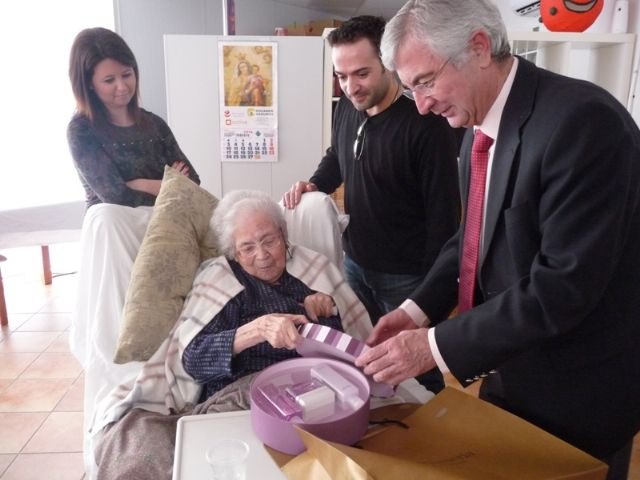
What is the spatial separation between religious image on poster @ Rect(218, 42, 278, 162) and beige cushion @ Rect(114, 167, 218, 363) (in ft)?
5.41

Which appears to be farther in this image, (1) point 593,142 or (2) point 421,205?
(2) point 421,205

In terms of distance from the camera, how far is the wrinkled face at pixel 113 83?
6.56ft

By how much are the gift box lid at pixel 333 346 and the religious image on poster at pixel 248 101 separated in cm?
235

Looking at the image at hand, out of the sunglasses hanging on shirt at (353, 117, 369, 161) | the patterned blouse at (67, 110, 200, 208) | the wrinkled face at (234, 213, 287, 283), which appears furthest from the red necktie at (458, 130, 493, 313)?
Result: the patterned blouse at (67, 110, 200, 208)

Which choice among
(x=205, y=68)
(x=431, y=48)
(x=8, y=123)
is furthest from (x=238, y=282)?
(x=8, y=123)

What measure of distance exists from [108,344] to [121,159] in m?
0.77

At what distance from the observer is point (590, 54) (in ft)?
8.41

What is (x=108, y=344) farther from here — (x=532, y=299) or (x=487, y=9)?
(x=487, y=9)

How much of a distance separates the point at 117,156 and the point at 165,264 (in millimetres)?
692

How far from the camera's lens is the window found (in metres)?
4.08

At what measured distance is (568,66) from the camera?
2383mm

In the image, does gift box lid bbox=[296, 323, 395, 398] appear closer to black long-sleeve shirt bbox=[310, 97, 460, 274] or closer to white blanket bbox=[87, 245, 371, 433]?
white blanket bbox=[87, 245, 371, 433]

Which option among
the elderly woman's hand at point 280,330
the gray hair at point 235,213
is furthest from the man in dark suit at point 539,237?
the gray hair at point 235,213

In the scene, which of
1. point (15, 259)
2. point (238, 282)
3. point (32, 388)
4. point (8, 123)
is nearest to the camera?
point (238, 282)
